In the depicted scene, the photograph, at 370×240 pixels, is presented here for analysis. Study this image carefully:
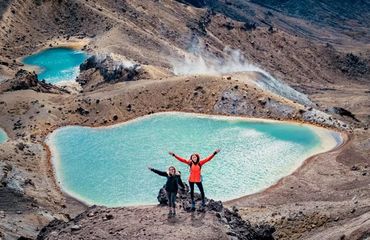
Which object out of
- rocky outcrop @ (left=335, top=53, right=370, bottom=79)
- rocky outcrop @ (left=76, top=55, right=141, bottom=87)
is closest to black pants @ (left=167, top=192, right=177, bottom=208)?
rocky outcrop @ (left=76, top=55, right=141, bottom=87)

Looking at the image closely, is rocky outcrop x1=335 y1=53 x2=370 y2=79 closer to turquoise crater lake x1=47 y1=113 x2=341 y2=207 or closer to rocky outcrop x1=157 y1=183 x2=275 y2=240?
turquoise crater lake x1=47 y1=113 x2=341 y2=207

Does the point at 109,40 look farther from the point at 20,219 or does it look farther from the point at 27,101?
the point at 20,219

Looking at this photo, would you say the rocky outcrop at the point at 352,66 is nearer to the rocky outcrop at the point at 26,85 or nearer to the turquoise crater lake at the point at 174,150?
the rocky outcrop at the point at 26,85

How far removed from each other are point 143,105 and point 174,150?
1233 cm

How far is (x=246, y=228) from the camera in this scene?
26609 mm

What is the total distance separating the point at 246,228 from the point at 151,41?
82680 millimetres

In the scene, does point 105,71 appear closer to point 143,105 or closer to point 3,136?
point 143,105

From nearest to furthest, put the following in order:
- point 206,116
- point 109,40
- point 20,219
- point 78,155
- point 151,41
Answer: point 20,219, point 78,155, point 206,116, point 109,40, point 151,41

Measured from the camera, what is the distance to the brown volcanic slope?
32.1 metres

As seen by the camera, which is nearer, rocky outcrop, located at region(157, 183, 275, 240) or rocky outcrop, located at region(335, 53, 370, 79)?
rocky outcrop, located at region(157, 183, 275, 240)

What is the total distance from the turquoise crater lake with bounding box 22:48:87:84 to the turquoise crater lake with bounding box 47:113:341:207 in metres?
30.3

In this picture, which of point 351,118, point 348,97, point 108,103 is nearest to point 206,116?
point 108,103

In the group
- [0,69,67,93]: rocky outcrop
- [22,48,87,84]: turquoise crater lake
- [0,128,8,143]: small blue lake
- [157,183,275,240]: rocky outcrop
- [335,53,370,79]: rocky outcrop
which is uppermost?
[335,53,370,79]: rocky outcrop

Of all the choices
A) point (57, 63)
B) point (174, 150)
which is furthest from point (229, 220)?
point (57, 63)
